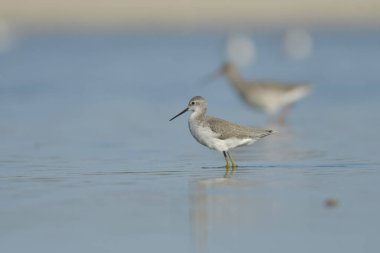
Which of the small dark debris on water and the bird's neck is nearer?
the small dark debris on water

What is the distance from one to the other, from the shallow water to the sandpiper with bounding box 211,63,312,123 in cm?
32

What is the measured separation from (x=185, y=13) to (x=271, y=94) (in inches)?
1136

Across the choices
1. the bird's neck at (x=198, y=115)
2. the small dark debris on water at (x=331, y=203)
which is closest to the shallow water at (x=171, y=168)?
the small dark debris on water at (x=331, y=203)

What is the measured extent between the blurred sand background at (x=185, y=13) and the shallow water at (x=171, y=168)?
1858 centimetres

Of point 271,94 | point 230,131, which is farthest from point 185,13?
point 230,131

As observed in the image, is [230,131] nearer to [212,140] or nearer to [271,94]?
[212,140]

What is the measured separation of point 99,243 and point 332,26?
34.1m

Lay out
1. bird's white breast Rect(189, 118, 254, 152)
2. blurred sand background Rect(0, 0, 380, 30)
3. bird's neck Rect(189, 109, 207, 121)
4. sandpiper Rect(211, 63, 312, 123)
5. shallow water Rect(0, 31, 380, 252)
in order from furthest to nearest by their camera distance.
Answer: blurred sand background Rect(0, 0, 380, 30), sandpiper Rect(211, 63, 312, 123), bird's neck Rect(189, 109, 207, 121), bird's white breast Rect(189, 118, 254, 152), shallow water Rect(0, 31, 380, 252)

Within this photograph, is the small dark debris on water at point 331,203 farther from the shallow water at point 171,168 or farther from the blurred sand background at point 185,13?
the blurred sand background at point 185,13

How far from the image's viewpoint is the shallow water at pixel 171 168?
660cm

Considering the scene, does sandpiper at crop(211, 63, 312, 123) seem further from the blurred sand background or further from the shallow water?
the blurred sand background

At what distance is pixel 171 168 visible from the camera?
9.68m

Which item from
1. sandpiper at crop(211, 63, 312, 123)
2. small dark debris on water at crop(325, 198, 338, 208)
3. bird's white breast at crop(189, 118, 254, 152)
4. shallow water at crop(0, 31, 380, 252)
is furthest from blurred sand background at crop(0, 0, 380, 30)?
small dark debris on water at crop(325, 198, 338, 208)

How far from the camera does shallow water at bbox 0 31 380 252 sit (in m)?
6.60
